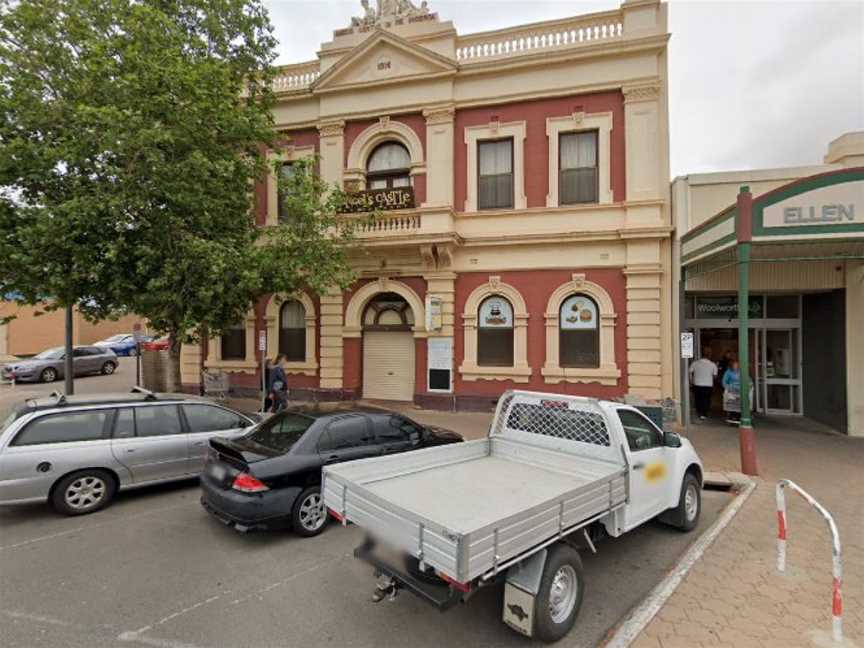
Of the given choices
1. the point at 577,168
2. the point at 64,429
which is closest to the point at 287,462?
the point at 64,429

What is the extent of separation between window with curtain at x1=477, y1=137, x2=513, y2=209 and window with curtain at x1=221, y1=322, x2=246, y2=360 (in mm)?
8960

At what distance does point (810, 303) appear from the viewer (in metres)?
11.7

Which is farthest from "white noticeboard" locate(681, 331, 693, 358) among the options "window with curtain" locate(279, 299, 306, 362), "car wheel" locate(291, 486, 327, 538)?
"window with curtain" locate(279, 299, 306, 362)

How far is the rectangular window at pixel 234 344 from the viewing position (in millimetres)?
14930

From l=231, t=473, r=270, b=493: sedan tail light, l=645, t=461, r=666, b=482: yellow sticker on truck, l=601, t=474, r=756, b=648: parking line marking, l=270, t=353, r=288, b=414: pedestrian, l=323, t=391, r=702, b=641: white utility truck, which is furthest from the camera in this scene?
l=270, t=353, r=288, b=414: pedestrian

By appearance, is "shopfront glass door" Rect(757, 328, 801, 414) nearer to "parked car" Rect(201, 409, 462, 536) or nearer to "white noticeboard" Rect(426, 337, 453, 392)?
"white noticeboard" Rect(426, 337, 453, 392)

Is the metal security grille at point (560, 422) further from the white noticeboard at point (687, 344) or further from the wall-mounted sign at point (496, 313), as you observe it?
the wall-mounted sign at point (496, 313)

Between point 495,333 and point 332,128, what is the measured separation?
8.21 metres

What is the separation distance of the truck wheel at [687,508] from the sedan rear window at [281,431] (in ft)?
15.3

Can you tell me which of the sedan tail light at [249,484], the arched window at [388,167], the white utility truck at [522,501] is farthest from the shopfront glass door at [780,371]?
the sedan tail light at [249,484]

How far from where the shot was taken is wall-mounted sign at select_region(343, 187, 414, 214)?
43.3ft

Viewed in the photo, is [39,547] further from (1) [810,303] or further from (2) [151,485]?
(1) [810,303]

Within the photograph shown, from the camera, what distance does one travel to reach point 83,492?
19.9 feet

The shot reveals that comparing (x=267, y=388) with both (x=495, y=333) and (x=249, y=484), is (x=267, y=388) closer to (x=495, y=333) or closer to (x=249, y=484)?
(x=495, y=333)
